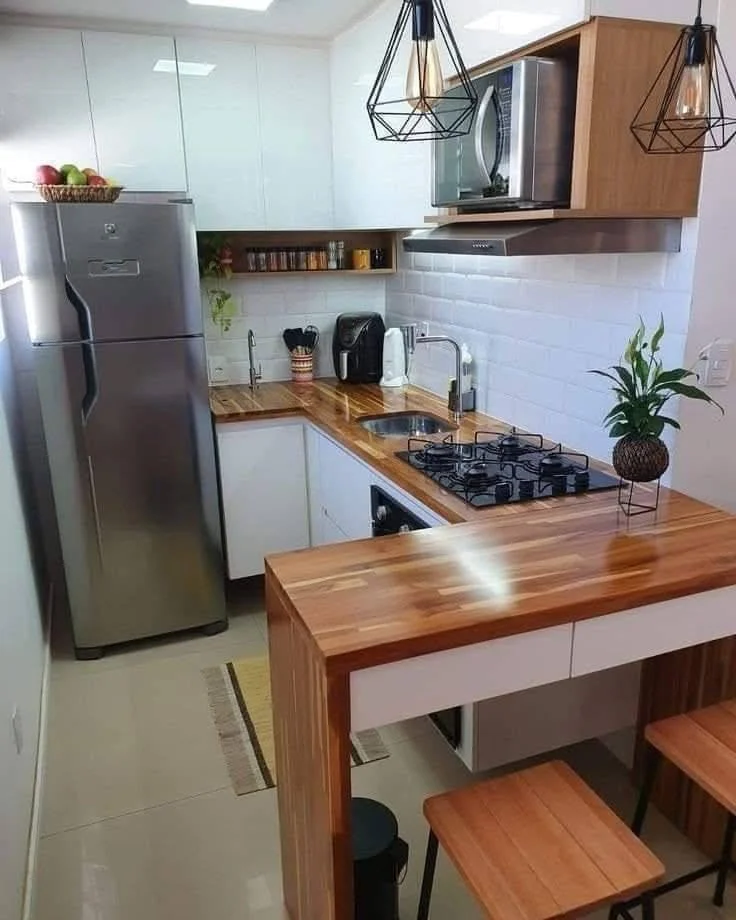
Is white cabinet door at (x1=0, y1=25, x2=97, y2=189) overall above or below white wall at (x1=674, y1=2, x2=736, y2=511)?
above

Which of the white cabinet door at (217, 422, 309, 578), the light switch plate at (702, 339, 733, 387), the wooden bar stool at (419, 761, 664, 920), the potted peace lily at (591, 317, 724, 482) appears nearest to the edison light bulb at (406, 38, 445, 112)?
the potted peace lily at (591, 317, 724, 482)

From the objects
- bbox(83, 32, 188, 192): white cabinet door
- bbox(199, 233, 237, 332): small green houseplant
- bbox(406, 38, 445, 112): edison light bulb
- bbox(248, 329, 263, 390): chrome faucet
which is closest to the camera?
bbox(406, 38, 445, 112): edison light bulb

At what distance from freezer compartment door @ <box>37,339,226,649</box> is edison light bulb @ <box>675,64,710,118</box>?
1.96 m

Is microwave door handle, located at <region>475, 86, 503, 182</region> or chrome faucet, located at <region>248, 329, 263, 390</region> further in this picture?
chrome faucet, located at <region>248, 329, 263, 390</region>

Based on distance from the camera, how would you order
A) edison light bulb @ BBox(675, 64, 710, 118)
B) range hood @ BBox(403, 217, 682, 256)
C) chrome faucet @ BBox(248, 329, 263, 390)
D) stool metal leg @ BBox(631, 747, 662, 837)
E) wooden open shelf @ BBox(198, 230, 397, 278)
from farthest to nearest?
chrome faucet @ BBox(248, 329, 263, 390), wooden open shelf @ BBox(198, 230, 397, 278), range hood @ BBox(403, 217, 682, 256), stool metal leg @ BBox(631, 747, 662, 837), edison light bulb @ BBox(675, 64, 710, 118)

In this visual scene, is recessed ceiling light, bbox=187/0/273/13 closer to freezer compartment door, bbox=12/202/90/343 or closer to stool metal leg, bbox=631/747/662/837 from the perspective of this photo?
freezer compartment door, bbox=12/202/90/343

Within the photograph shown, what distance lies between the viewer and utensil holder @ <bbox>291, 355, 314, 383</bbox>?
11.8 feet

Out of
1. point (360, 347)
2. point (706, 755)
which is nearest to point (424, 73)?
point (706, 755)

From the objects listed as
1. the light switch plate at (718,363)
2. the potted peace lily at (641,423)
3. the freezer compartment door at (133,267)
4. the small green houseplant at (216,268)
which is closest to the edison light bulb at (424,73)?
the potted peace lily at (641,423)

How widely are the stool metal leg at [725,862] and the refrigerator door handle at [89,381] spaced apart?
2.40 meters

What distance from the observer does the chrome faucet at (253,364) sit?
11.6 ft

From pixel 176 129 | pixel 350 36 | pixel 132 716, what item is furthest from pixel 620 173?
pixel 132 716

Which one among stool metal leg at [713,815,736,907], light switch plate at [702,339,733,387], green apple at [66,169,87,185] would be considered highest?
green apple at [66,169,87,185]

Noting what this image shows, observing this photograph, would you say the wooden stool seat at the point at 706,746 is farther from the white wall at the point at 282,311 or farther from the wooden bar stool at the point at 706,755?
the white wall at the point at 282,311
